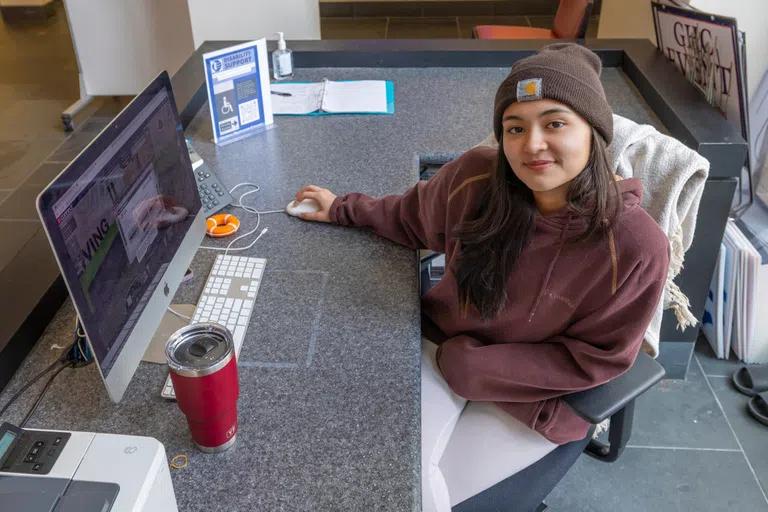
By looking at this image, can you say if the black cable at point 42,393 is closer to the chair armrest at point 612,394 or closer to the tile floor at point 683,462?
the chair armrest at point 612,394

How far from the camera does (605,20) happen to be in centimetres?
347

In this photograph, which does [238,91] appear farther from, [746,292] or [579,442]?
[746,292]

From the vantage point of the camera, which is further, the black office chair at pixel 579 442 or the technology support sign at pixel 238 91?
the technology support sign at pixel 238 91

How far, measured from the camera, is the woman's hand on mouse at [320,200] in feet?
4.75

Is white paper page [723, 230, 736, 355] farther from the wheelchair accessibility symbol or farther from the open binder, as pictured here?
the wheelchair accessibility symbol

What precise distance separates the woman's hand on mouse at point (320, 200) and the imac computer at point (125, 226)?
1.00ft

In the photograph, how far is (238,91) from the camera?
172cm

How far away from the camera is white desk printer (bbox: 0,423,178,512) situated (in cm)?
67

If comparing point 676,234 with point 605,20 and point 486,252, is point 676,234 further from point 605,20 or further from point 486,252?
point 605,20

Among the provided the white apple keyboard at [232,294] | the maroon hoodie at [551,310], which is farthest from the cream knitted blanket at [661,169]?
the white apple keyboard at [232,294]

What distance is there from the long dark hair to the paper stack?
1037 millimetres

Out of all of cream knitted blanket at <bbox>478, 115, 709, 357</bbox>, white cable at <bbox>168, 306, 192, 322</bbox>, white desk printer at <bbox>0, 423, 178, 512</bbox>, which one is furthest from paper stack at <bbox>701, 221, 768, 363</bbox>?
white desk printer at <bbox>0, 423, 178, 512</bbox>

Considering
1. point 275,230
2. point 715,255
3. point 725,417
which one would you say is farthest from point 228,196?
point 725,417

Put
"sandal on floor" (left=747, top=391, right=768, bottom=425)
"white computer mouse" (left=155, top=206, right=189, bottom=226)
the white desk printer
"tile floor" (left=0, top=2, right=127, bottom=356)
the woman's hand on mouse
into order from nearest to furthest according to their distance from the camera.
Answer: the white desk printer
"white computer mouse" (left=155, top=206, right=189, bottom=226)
the woman's hand on mouse
"sandal on floor" (left=747, top=391, right=768, bottom=425)
"tile floor" (left=0, top=2, right=127, bottom=356)
